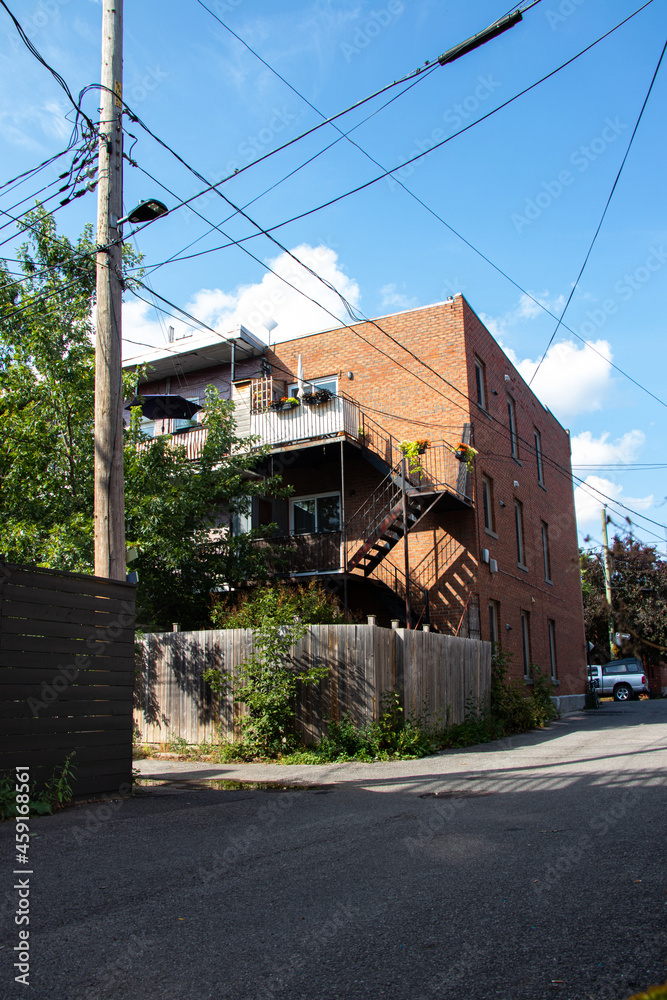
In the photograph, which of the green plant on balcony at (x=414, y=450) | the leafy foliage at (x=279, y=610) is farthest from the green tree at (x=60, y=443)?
the green plant on balcony at (x=414, y=450)

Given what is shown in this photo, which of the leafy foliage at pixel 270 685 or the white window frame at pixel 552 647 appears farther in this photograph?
the white window frame at pixel 552 647

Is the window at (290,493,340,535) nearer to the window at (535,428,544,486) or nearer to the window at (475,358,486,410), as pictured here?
the window at (475,358,486,410)

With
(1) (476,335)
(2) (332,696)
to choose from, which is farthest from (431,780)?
(1) (476,335)

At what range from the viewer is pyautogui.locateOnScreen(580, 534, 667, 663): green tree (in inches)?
93.6

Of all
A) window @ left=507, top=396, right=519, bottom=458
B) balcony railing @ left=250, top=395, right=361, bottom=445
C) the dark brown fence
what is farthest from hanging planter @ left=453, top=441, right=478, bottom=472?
the dark brown fence

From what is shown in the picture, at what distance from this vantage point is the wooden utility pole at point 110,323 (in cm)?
881

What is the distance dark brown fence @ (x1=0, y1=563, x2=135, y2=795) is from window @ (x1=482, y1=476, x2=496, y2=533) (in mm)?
13144

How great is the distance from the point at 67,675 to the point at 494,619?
1409 cm

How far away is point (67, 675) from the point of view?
7.87m

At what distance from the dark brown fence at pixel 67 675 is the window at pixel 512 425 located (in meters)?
16.3

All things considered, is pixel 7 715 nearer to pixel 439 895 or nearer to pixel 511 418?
pixel 439 895

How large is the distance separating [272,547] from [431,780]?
911cm

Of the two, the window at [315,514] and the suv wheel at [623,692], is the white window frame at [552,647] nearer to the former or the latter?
the window at [315,514]

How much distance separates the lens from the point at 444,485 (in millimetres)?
17375
